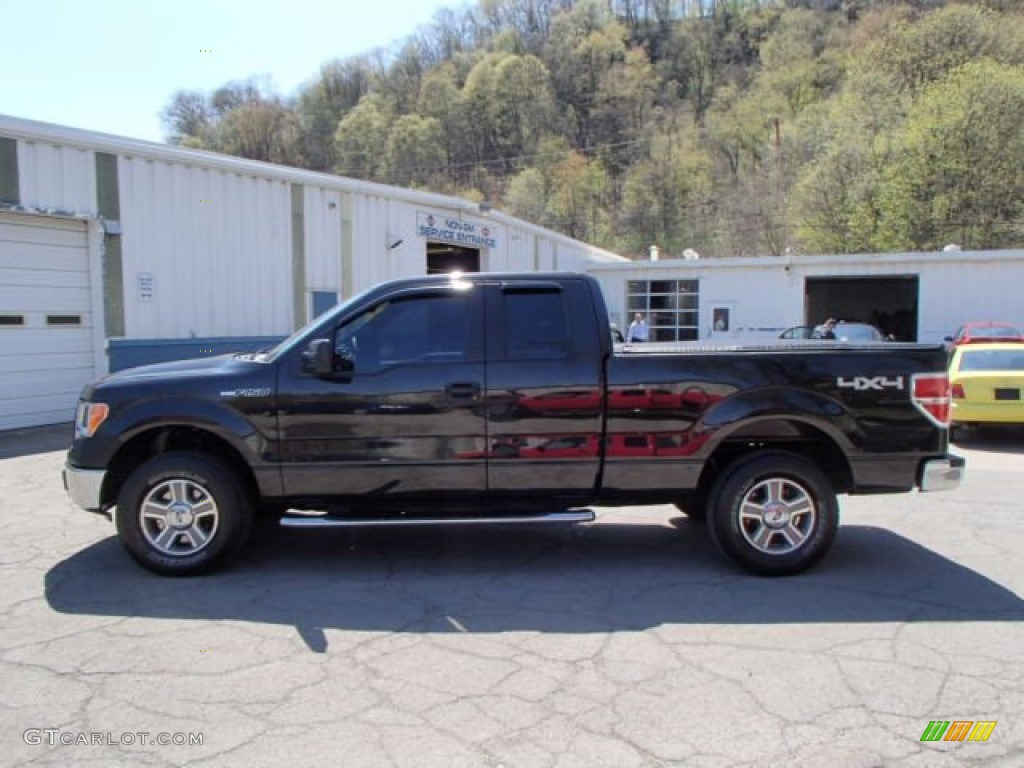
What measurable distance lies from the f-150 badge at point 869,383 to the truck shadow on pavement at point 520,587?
1.26m

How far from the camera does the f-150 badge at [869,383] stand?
16.2 feet

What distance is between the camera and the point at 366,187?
16.5m

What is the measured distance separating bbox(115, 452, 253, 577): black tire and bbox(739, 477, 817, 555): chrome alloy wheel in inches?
130

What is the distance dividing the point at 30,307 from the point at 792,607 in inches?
447

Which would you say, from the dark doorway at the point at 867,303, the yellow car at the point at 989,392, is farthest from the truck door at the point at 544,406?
the dark doorway at the point at 867,303

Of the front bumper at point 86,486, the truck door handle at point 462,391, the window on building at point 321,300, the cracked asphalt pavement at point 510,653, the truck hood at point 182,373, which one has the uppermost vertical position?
the window on building at point 321,300

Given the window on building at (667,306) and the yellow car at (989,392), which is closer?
the yellow car at (989,392)

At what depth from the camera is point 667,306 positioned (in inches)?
1114

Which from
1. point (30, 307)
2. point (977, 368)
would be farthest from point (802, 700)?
point (30, 307)

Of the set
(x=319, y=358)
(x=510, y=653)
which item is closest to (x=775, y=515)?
(x=510, y=653)

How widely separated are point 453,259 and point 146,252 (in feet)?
33.9

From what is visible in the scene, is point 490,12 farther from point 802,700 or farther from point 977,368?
point 802,700

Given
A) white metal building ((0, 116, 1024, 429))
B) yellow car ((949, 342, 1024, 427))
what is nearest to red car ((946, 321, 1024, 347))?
yellow car ((949, 342, 1024, 427))

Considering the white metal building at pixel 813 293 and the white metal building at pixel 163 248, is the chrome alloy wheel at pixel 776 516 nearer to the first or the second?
the white metal building at pixel 163 248
